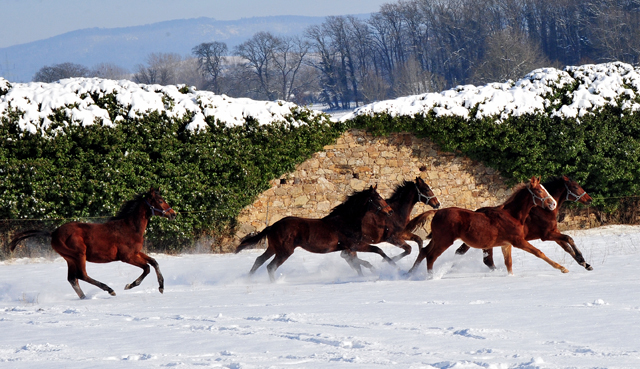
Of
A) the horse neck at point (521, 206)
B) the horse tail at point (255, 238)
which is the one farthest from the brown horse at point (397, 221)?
the horse neck at point (521, 206)

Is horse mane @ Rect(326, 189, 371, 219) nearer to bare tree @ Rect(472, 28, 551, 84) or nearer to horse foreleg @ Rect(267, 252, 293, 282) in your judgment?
horse foreleg @ Rect(267, 252, 293, 282)

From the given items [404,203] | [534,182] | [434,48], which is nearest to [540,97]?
[404,203]

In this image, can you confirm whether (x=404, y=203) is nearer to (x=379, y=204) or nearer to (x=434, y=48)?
(x=379, y=204)

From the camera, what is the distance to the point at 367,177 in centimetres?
1441

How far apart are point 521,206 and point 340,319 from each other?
12.6 ft

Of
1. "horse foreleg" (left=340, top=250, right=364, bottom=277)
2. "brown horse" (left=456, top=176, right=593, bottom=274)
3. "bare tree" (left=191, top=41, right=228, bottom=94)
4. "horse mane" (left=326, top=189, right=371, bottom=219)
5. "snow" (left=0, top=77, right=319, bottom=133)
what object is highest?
"bare tree" (left=191, top=41, right=228, bottom=94)

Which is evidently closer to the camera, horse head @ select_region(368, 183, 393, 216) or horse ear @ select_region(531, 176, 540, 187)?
horse ear @ select_region(531, 176, 540, 187)

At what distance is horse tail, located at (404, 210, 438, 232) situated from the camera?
9344 millimetres

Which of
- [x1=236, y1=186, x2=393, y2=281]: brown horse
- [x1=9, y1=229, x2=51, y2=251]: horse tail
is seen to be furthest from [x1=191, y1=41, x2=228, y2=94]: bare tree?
[x1=9, y1=229, x2=51, y2=251]: horse tail

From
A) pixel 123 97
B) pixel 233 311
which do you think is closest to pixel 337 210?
pixel 233 311

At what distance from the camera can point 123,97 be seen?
42.1 ft

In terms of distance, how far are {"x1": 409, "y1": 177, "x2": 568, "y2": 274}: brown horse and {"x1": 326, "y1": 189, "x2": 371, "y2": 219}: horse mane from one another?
1.15 m

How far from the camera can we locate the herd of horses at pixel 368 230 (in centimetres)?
838

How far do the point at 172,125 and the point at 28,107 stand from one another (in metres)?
2.57
